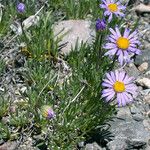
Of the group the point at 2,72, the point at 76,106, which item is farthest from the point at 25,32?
the point at 76,106

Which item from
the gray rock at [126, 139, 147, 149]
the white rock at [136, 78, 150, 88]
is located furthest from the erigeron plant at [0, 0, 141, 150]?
the white rock at [136, 78, 150, 88]

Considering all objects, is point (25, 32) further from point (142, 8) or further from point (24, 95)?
point (142, 8)

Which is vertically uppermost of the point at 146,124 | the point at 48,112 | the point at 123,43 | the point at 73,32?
the point at 73,32

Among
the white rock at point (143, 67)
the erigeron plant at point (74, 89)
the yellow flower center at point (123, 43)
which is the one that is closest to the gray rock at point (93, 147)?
the erigeron plant at point (74, 89)

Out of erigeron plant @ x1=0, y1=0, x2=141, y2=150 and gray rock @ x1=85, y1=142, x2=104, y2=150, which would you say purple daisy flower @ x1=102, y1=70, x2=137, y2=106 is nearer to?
erigeron plant @ x1=0, y1=0, x2=141, y2=150

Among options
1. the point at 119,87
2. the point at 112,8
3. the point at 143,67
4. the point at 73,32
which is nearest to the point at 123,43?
the point at 119,87

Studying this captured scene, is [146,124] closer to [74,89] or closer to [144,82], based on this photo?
[144,82]
